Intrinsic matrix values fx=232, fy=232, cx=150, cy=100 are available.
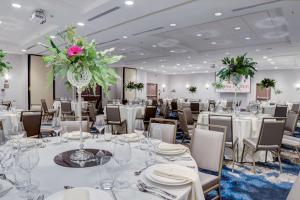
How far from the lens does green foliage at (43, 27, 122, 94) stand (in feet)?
5.97

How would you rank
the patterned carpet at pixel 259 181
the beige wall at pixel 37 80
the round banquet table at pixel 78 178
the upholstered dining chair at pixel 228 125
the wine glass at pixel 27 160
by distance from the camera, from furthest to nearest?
the beige wall at pixel 37 80
the upholstered dining chair at pixel 228 125
the patterned carpet at pixel 259 181
the wine glass at pixel 27 160
the round banquet table at pixel 78 178

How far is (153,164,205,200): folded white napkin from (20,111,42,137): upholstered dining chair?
138 inches

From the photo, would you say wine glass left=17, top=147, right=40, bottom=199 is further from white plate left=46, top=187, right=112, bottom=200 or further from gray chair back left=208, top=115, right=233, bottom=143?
gray chair back left=208, top=115, right=233, bottom=143

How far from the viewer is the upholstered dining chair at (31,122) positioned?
4234 millimetres

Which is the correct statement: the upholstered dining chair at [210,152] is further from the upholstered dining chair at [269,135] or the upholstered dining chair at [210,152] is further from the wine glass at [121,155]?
the upholstered dining chair at [269,135]

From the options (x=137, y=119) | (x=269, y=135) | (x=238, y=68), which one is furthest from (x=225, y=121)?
(x=238, y=68)

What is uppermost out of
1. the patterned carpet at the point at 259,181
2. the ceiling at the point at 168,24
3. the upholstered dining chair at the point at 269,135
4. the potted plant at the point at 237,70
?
the ceiling at the point at 168,24

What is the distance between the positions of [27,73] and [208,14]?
9.58 m

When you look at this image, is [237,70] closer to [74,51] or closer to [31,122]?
[74,51]

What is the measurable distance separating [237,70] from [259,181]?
2.54 meters

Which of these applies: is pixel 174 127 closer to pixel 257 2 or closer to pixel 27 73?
pixel 257 2

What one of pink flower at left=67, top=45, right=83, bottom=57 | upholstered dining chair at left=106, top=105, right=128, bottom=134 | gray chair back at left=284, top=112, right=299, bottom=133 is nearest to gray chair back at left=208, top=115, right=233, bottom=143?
gray chair back at left=284, top=112, right=299, bottom=133

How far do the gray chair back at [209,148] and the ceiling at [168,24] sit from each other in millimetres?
3220

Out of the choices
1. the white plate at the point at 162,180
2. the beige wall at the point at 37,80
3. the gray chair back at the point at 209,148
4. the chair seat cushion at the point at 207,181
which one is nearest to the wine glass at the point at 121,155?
the white plate at the point at 162,180
